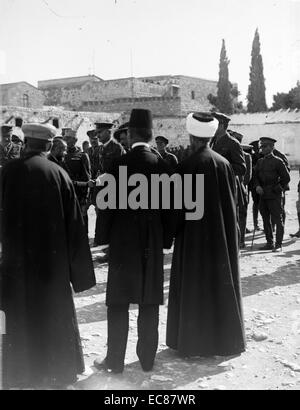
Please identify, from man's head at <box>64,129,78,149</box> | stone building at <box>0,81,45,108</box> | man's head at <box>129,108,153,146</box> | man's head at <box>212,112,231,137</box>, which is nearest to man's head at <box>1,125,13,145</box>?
man's head at <box>64,129,78,149</box>

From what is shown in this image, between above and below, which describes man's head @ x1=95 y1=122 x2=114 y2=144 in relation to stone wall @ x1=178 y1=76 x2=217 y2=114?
below

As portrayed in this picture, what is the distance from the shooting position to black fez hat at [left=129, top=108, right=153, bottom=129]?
411 centimetres

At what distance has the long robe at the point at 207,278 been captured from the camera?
4457 mm

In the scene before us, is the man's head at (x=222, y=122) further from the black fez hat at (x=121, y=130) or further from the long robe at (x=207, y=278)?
the long robe at (x=207, y=278)

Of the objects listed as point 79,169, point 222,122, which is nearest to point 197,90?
point 79,169

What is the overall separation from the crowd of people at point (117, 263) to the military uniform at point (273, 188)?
4906 millimetres

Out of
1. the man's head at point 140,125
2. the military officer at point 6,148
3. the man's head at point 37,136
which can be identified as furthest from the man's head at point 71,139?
the man's head at point 37,136

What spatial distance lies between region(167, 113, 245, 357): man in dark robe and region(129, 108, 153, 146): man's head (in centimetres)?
53

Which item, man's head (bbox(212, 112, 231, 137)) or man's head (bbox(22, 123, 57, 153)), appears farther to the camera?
man's head (bbox(212, 112, 231, 137))

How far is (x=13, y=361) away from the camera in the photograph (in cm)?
379

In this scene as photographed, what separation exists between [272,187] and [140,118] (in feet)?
Result: 19.0

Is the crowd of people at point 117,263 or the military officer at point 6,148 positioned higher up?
the military officer at point 6,148

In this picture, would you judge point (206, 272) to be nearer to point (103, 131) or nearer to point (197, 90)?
point (103, 131)

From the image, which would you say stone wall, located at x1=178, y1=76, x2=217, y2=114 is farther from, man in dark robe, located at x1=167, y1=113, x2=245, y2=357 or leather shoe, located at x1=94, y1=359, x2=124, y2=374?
leather shoe, located at x1=94, y1=359, x2=124, y2=374
